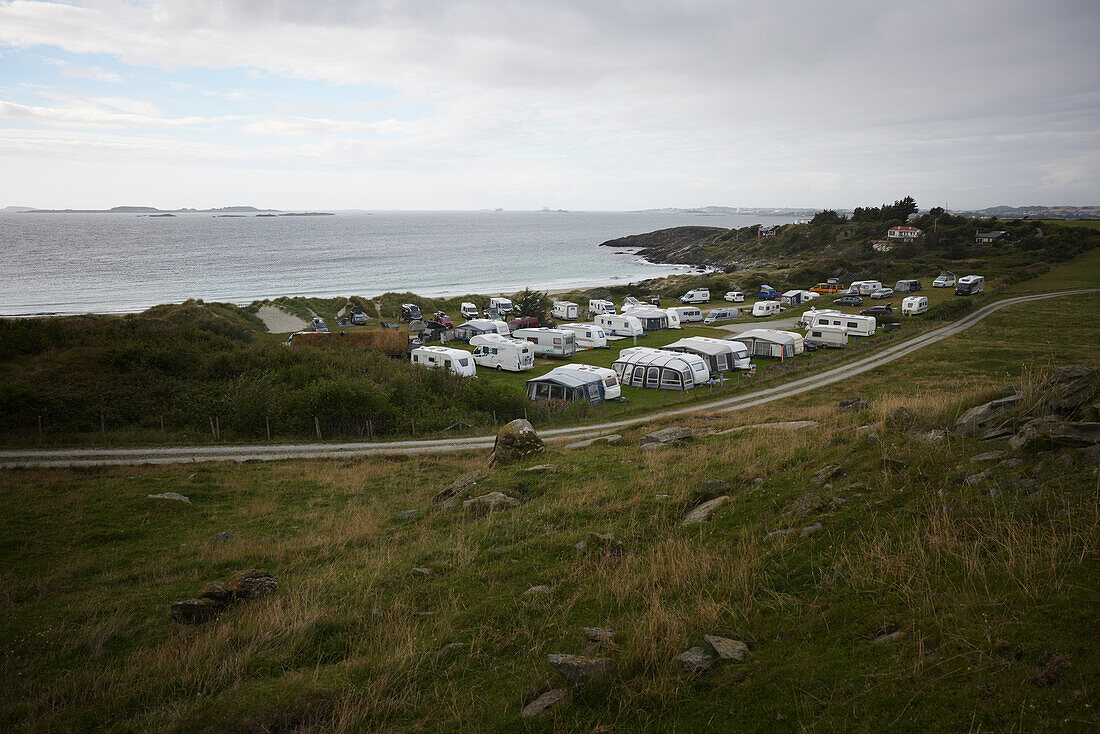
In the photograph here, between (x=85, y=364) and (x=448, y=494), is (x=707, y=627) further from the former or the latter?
(x=85, y=364)

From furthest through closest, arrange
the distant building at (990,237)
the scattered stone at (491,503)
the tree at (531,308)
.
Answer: the distant building at (990,237) → the tree at (531,308) → the scattered stone at (491,503)

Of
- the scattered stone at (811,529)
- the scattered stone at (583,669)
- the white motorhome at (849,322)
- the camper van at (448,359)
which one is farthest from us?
the white motorhome at (849,322)

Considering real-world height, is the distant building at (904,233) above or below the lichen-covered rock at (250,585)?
above

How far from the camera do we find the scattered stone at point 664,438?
1587 centimetres

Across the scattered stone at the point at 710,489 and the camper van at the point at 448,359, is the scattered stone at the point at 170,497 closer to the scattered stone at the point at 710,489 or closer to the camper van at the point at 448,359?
the scattered stone at the point at 710,489

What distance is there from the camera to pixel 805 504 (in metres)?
7.62

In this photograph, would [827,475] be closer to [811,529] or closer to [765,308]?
[811,529]

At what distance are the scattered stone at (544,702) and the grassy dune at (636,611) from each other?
105 millimetres

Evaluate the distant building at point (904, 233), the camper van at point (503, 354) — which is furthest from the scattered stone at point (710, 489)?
the distant building at point (904, 233)

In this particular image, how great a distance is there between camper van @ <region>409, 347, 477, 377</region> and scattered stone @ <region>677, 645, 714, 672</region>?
28075mm

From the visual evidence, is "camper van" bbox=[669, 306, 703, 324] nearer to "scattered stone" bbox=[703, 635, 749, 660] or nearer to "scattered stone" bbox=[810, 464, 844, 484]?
"scattered stone" bbox=[810, 464, 844, 484]

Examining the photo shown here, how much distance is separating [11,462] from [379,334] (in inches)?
910

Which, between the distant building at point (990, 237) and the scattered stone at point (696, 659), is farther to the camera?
the distant building at point (990, 237)

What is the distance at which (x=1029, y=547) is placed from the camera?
5172 mm
